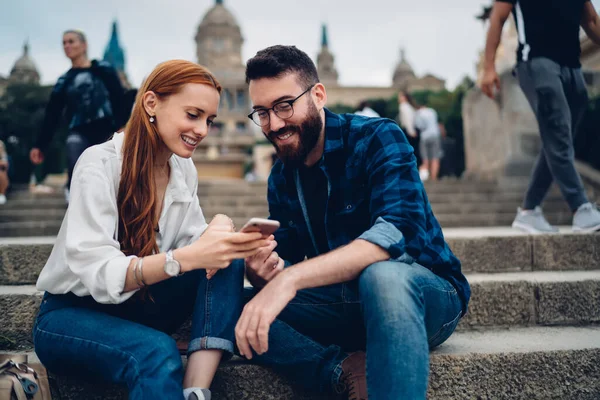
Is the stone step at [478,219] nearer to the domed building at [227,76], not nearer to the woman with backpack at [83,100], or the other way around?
the woman with backpack at [83,100]

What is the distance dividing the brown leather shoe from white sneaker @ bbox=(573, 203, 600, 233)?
211cm

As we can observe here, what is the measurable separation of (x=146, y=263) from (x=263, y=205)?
4.85 metres

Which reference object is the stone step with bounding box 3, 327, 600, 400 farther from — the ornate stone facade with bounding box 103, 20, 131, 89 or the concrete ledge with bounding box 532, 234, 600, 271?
the ornate stone facade with bounding box 103, 20, 131, 89

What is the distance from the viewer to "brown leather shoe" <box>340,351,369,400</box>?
5.91 ft

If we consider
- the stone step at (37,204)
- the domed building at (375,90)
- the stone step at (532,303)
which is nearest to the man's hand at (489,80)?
the stone step at (532,303)

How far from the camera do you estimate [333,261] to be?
1.72m

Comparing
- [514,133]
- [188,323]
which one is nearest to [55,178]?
[514,133]

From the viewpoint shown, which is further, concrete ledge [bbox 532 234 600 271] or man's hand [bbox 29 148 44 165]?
man's hand [bbox 29 148 44 165]

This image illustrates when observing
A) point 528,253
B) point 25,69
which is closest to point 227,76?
point 25,69

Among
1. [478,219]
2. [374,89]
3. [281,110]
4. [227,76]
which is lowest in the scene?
[478,219]

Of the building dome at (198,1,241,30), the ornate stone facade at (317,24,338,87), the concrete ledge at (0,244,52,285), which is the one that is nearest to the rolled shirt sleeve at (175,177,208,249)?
the concrete ledge at (0,244,52,285)

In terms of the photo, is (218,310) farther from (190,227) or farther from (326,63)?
(326,63)

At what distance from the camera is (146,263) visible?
5.48 ft

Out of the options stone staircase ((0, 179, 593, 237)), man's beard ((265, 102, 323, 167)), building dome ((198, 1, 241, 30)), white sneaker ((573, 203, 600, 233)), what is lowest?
stone staircase ((0, 179, 593, 237))
